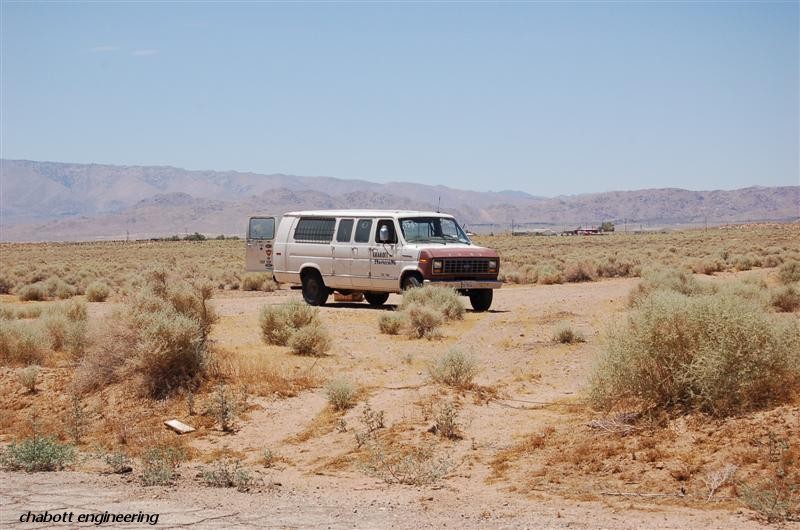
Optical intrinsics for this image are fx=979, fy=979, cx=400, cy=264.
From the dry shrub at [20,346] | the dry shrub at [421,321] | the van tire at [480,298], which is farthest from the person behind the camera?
the van tire at [480,298]

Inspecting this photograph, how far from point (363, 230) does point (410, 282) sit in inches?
72.3

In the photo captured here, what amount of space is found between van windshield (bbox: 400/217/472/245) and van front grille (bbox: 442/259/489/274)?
0.75 metres

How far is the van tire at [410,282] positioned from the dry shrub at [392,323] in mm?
2388

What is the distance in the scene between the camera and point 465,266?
68.9 ft

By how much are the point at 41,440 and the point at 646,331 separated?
618 cm

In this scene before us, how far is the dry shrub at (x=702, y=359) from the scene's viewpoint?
9.21m

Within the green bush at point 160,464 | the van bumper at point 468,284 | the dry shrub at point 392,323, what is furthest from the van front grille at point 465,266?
the green bush at point 160,464

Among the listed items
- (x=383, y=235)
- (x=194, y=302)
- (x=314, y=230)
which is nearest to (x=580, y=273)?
(x=314, y=230)

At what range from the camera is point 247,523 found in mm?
7230

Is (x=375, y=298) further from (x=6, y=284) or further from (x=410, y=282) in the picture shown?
(x=6, y=284)

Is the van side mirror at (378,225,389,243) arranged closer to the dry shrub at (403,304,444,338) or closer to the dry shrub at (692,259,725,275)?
the dry shrub at (403,304,444,338)

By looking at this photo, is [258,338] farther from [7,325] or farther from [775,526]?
[775,526]

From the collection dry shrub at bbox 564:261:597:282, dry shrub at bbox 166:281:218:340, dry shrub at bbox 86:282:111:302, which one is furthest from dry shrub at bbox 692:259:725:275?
dry shrub at bbox 166:281:218:340

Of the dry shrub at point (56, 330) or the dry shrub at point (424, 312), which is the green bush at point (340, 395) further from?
the dry shrub at point (56, 330)
